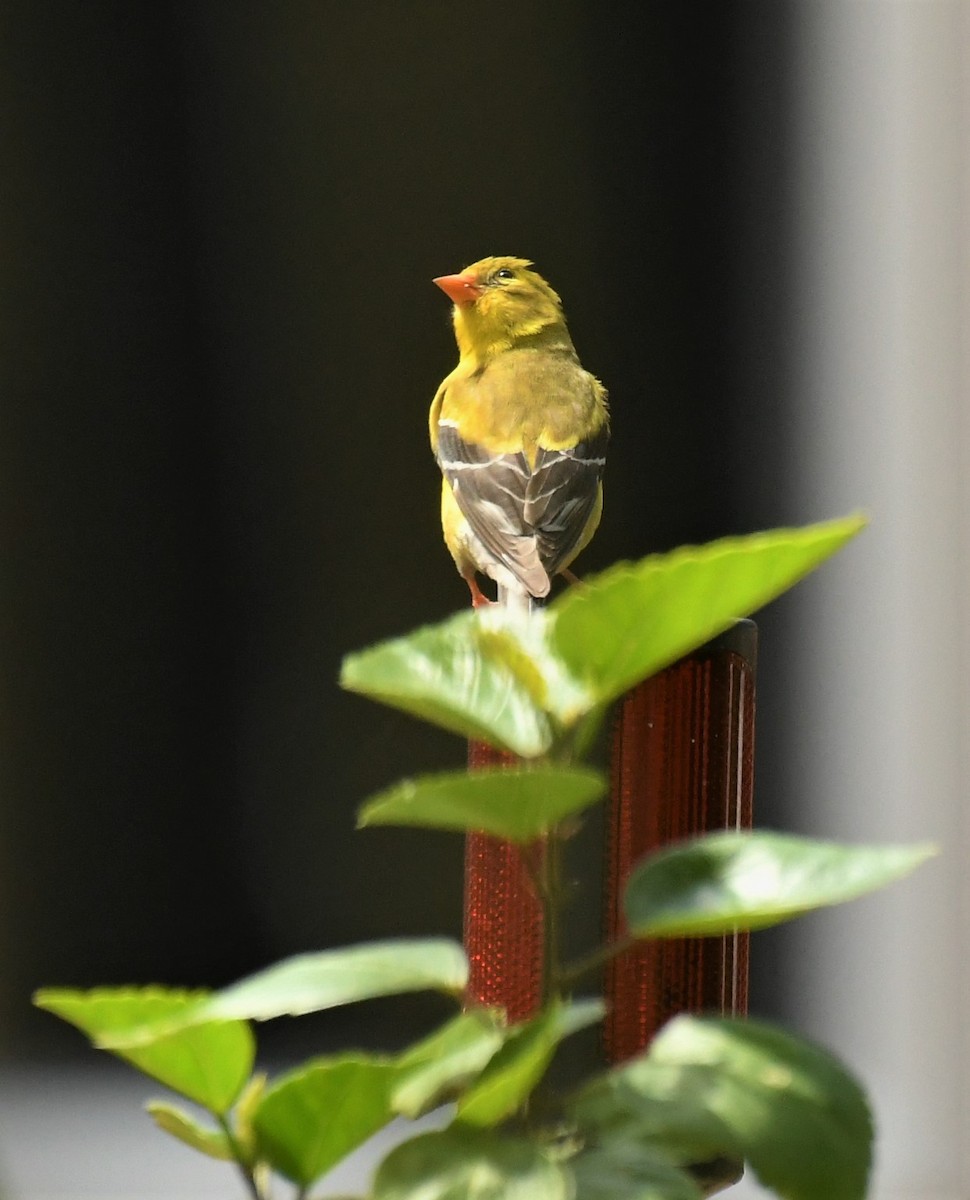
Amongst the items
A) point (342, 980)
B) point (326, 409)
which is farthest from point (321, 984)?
point (326, 409)

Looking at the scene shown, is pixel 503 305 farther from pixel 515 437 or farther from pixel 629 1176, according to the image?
pixel 629 1176

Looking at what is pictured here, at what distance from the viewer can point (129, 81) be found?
1406 millimetres

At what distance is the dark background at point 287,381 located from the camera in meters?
1.40

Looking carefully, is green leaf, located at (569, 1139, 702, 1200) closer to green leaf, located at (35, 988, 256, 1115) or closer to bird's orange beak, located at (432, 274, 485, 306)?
green leaf, located at (35, 988, 256, 1115)

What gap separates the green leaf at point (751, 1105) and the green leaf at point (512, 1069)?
0.08ft

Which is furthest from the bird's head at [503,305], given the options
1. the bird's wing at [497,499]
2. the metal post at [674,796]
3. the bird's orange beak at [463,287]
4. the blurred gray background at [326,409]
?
the metal post at [674,796]

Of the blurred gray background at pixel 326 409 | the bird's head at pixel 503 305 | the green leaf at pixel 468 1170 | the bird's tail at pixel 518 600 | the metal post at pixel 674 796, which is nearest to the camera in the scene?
the green leaf at pixel 468 1170

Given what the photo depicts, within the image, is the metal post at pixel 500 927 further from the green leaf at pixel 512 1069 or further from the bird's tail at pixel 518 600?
the bird's tail at pixel 518 600

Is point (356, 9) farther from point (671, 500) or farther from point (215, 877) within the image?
point (215, 877)

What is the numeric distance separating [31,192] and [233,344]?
10.2 inches

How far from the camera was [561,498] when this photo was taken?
3.38 feet

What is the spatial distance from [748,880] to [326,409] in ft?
3.94

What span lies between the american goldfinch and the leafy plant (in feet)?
2.07

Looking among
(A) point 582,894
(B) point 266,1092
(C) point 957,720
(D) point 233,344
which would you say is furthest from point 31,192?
(B) point 266,1092
